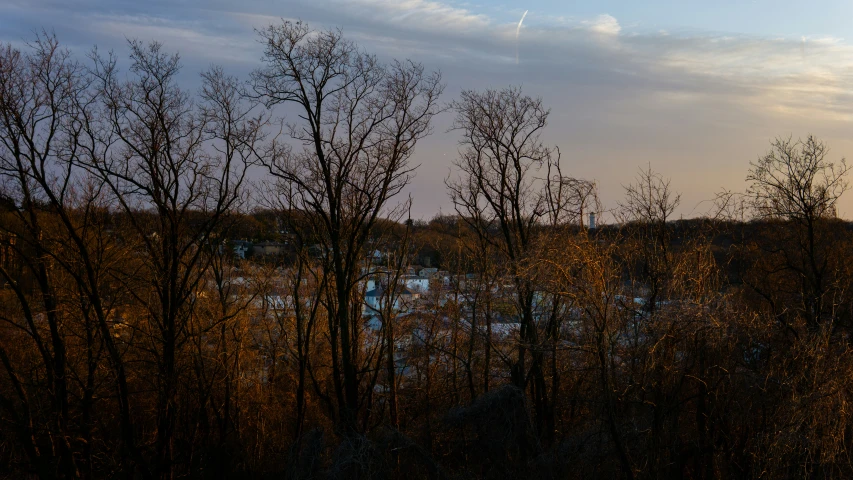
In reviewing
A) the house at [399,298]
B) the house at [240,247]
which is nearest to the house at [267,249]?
the house at [240,247]

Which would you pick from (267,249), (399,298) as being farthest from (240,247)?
(399,298)

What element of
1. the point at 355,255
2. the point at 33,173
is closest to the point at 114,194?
the point at 33,173

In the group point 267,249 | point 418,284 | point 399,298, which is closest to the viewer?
point 399,298

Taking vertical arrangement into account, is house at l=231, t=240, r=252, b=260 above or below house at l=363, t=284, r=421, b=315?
above

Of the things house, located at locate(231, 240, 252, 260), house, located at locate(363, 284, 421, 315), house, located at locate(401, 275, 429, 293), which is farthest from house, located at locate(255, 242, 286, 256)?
house, located at locate(363, 284, 421, 315)

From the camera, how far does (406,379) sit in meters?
25.0

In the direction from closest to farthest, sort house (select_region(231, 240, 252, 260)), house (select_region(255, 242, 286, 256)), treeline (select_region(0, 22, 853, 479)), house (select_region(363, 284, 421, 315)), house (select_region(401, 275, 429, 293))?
treeline (select_region(0, 22, 853, 479)) < house (select_region(363, 284, 421, 315)) < house (select_region(401, 275, 429, 293)) < house (select_region(231, 240, 252, 260)) < house (select_region(255, 242, 286, 256))

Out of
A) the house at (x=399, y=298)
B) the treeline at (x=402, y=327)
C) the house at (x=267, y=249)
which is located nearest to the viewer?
the treeline at (x=402, y=327)

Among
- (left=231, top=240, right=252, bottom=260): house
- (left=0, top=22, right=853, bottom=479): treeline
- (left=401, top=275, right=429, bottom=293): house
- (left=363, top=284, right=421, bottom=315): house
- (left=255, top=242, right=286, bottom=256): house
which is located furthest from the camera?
(left=255, top=242, right=286, bottom=256): house

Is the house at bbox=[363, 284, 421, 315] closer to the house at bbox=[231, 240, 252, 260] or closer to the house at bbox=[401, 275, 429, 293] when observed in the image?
the house at bbox=[401, 275, 429, 293]

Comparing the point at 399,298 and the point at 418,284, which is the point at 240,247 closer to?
the point at 418,284

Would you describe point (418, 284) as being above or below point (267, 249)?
below

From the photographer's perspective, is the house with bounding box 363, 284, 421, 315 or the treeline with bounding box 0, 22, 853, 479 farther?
the house with bounding box 363, 284, 421, 315

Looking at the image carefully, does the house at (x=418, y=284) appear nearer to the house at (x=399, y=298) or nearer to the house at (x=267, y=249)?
the house at (x=399, y=298)
